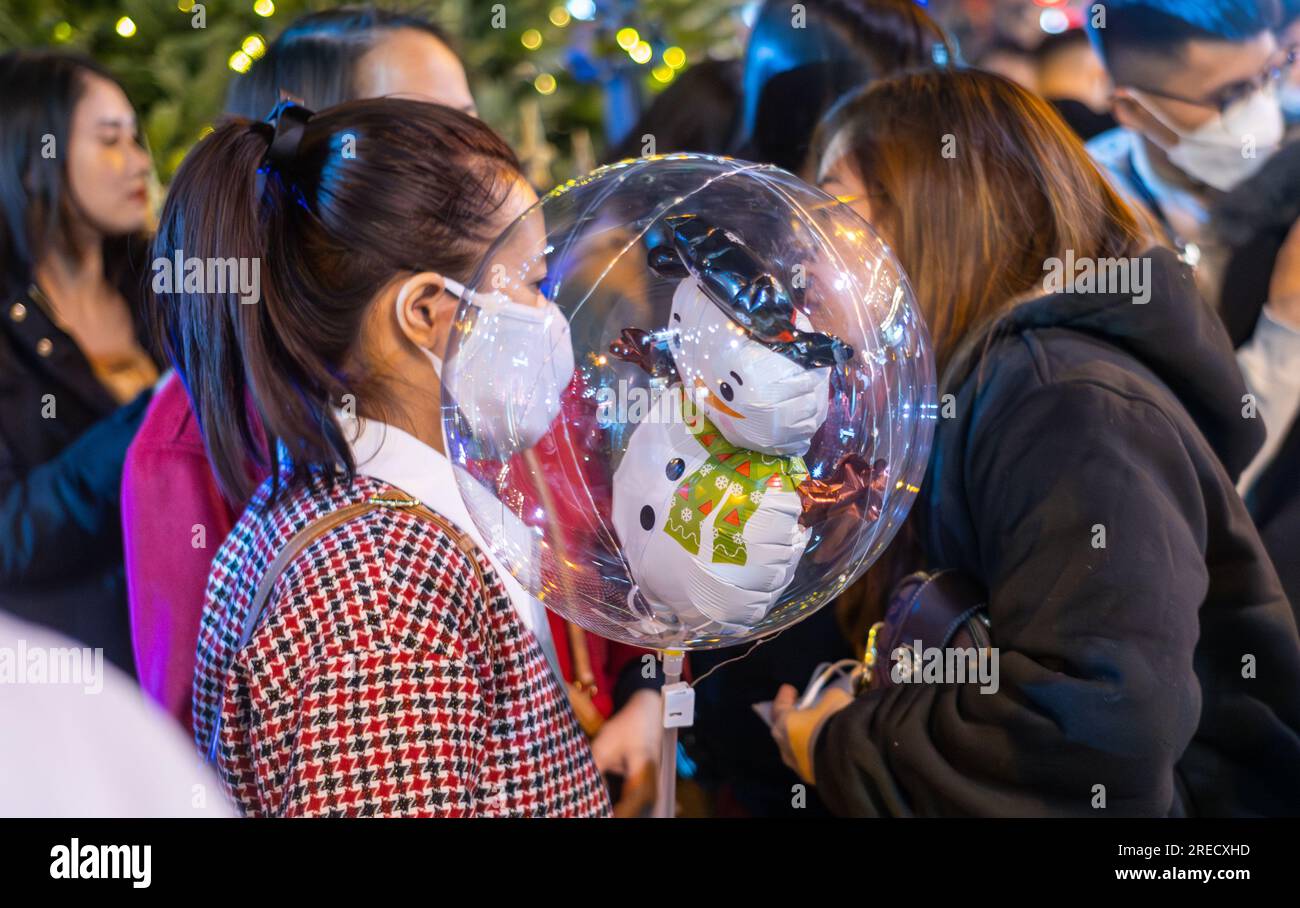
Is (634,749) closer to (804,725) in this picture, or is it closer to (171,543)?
(804,725)

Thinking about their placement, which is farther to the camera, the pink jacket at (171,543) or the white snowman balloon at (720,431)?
the pink jacket at (171,543)

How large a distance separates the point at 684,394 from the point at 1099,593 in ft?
2.01

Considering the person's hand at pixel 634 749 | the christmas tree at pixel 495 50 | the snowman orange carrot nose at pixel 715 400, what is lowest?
the person's hand at pixel 634 749

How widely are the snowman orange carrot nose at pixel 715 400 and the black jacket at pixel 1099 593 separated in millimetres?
543

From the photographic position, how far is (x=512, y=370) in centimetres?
115

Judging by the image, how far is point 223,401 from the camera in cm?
137

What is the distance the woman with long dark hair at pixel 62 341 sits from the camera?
2119 mm

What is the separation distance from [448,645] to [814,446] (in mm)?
419

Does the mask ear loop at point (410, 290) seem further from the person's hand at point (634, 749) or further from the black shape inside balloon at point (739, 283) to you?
the person's hand at point (634, 749)

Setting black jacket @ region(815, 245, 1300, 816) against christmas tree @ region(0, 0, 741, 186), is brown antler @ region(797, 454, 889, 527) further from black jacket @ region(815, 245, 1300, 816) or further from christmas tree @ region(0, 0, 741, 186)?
christmas tree @ region(0, 0, 741, 186)

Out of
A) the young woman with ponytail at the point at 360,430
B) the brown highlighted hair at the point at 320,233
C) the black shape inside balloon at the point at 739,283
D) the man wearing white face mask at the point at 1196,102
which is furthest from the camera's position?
the man wearing white face mask at the point at 1196,102

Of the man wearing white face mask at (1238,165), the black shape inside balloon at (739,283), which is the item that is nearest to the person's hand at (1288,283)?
the man wearing white face mask at (1238,165)
